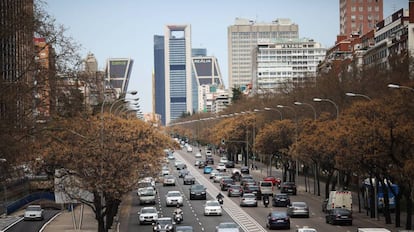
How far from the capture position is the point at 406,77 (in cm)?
8156

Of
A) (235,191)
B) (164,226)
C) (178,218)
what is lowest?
(235,191)

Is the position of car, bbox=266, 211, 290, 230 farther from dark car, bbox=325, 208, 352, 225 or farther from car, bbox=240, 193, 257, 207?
car, bbox=240, 193, 257, 207

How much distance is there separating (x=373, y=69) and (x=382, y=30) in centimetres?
3987

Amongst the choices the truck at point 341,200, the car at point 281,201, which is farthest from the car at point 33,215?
the truck at point 341,200

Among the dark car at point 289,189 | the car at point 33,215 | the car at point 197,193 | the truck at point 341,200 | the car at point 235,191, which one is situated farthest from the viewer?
the dark car at point 289,189

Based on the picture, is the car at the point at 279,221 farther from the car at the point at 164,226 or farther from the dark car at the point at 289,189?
the dark car at the point at 289,189

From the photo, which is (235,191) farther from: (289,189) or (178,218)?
(178,218)

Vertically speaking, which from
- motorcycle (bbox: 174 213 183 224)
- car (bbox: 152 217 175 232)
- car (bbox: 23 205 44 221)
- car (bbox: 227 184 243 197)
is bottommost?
car (bbox: 227 184 243 197)

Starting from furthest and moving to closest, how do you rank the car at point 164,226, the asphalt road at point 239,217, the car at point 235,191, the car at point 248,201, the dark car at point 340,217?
the car at point 235,191, the car at point 248,201, the dark car at point 340,217, the asphalt road at point 239,217, the car at point 164,226

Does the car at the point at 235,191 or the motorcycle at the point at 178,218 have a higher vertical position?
the motorcycle at the point at 178,218

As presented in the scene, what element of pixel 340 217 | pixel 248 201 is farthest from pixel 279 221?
pixel 248 201

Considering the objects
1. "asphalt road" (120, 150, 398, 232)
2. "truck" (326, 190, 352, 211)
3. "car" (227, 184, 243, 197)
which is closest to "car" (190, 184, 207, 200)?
"asphalt road" (120, 150, 398, 232)

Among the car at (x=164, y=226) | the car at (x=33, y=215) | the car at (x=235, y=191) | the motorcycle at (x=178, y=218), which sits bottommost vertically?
the car at (x=235, y=191)

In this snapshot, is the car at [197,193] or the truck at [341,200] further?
the car at [197,193]
